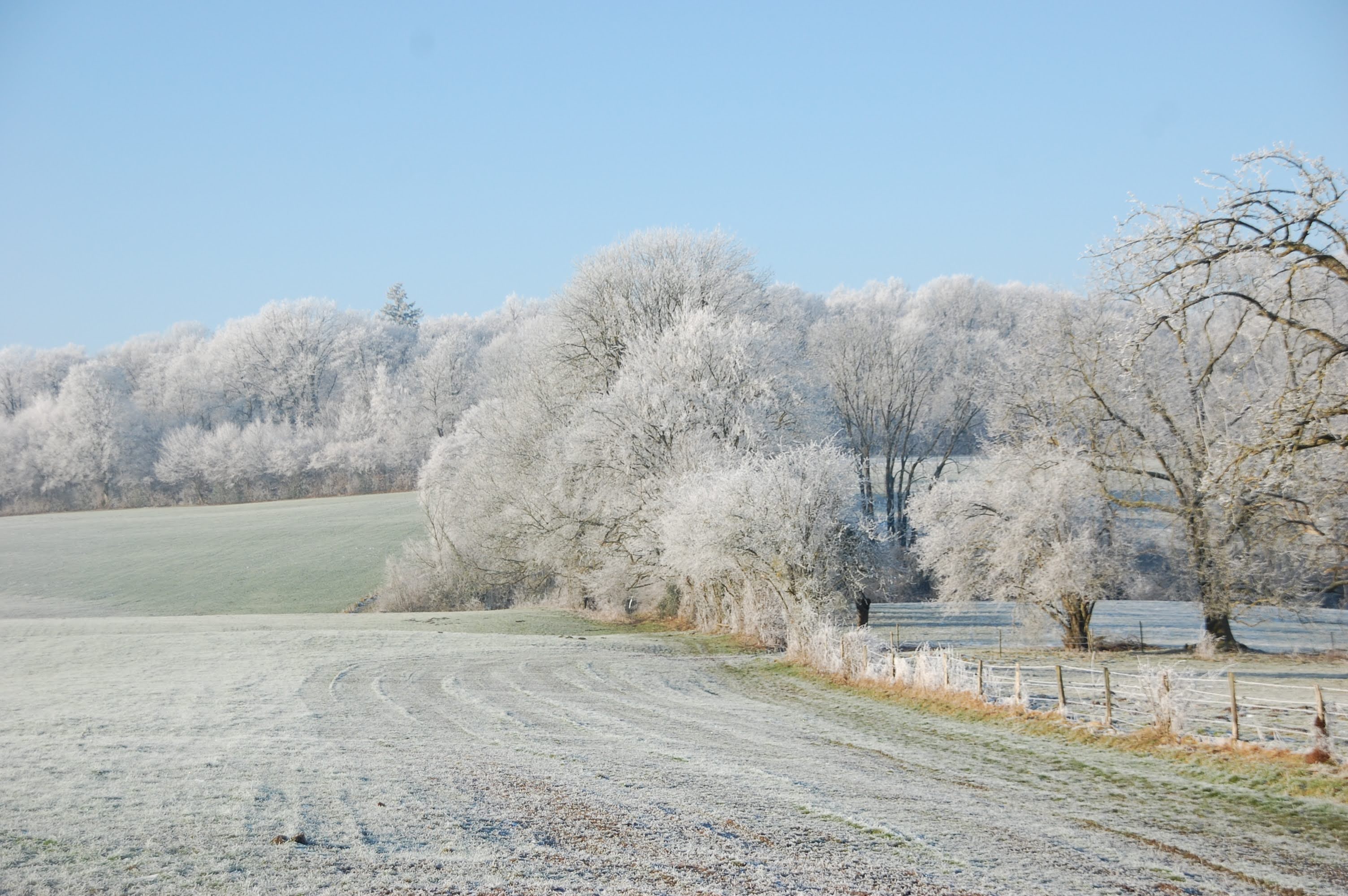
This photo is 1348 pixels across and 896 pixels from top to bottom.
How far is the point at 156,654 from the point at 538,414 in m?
20.1

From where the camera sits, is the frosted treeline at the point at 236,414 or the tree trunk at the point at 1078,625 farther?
the frosted treeline at the point at 236,414

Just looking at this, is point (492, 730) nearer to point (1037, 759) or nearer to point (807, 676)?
point (1037, 759)

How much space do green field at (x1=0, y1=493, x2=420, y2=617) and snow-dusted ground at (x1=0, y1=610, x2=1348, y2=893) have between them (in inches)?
1088

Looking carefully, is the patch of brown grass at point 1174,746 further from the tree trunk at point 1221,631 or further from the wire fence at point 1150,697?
the tree trunk at point 1221,631

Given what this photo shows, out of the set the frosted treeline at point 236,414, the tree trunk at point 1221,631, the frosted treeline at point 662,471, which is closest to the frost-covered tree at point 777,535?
the frosted treeline at point 662,471

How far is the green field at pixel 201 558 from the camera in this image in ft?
144

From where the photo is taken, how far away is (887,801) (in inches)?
410

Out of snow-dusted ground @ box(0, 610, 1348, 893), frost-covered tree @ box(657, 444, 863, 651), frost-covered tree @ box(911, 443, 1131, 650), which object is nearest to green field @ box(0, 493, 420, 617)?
frost-covered tree @ box(657, 444, 863, 651)

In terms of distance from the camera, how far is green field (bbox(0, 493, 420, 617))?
43812mm

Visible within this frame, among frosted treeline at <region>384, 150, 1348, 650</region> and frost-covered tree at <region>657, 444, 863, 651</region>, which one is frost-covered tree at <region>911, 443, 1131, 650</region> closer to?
frosted treeline at <region>384, 150, 1348, 650</region>

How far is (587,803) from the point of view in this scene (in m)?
9.80

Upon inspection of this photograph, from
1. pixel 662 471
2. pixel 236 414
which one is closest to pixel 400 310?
pixel 236 414

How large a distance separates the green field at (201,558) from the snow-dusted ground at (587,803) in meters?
27.6

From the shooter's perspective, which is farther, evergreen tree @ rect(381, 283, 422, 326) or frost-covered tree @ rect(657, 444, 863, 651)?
evergreen tree @ rect(381, 283, 422, 326)
